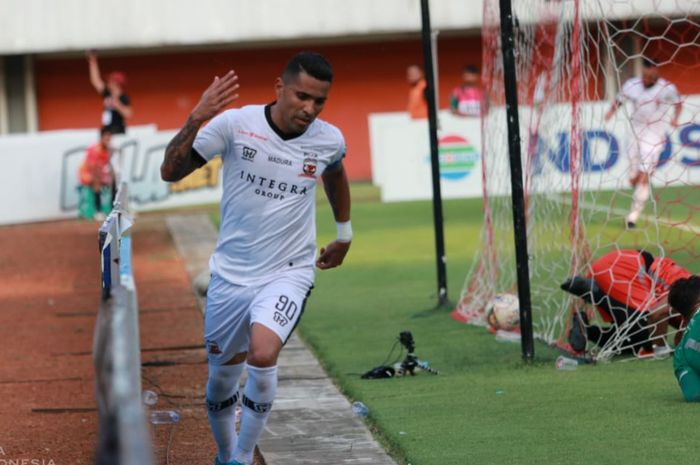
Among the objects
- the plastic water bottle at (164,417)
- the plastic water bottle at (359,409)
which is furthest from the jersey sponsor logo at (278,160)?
the plastic water bottle at (164,417)

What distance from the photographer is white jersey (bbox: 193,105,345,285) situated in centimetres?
712

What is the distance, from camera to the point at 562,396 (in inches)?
356

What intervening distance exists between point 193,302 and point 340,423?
267 inches

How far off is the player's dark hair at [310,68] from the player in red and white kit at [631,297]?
12.5 feet

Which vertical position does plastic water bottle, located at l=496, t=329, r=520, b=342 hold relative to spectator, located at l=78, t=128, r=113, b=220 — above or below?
below

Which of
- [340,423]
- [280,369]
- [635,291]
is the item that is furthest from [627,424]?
[280,369]

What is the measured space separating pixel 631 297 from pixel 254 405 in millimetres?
4040

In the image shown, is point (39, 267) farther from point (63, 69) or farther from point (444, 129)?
point (63, 69)

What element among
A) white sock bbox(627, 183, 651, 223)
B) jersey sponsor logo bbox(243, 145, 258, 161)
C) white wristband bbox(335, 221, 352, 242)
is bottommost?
white sock bbox(627, 183, 651, 223)

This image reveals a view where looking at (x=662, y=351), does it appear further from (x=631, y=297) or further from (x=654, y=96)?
(x=654, y=96)

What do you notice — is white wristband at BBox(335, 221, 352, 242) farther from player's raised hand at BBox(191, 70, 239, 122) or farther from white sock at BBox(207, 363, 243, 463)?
player's raised hand at BBox(191, 70, 239, 122)

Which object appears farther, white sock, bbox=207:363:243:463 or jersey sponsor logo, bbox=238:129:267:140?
white sock, bbox=207:363:243:463

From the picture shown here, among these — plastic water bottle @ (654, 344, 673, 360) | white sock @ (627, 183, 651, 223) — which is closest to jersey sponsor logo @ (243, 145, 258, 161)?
plastic water bottle @ (654, 344, 673, 360)

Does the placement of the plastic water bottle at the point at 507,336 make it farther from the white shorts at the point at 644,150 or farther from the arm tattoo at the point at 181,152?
the arm tattoo at the point at 181,152
